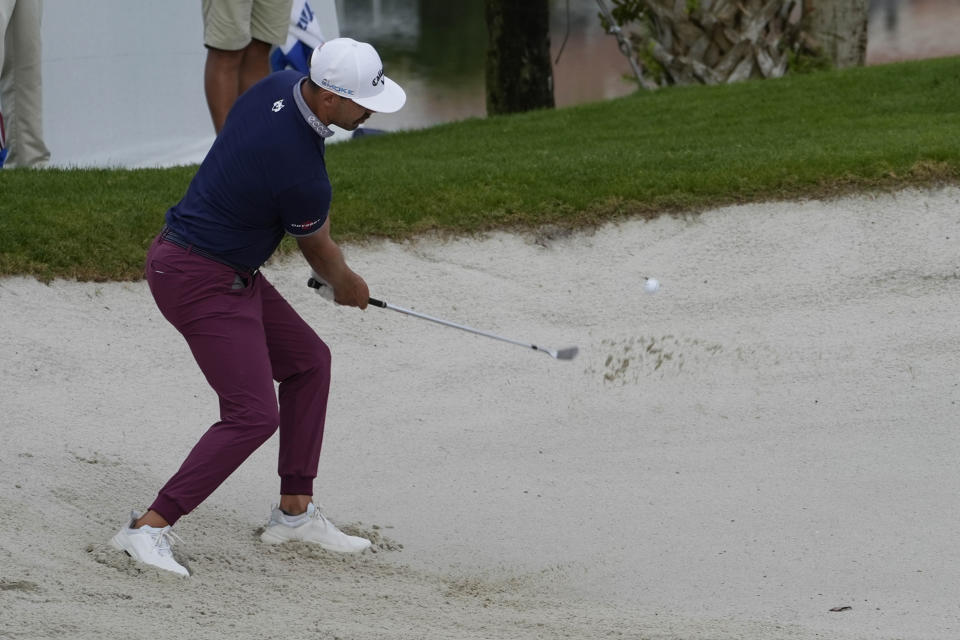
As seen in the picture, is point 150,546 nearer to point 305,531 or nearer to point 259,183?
point 305,531

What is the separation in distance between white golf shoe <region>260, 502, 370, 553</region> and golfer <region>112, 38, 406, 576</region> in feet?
1.83

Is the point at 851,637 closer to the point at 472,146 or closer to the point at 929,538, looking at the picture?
the point at 929,538

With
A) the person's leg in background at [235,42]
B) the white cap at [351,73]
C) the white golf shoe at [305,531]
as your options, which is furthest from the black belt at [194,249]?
the person's leg in background at [235,42]

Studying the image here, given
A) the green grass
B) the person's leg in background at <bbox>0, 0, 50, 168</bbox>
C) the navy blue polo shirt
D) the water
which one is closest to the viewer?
the navy blue polo shirt

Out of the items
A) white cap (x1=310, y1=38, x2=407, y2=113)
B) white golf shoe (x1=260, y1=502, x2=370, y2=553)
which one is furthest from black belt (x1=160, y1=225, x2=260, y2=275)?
white golf shoe (x1=260, y1=502, x2=370, y2=553)

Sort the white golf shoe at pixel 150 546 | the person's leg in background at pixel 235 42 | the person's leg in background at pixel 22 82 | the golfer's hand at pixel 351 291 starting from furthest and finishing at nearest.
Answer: the person's leg in background at pixel 22 82
the person's leg in background at pixel 235 42
the golfer's hand at pixel 351 291
the white golf shoe at pixel 150 546

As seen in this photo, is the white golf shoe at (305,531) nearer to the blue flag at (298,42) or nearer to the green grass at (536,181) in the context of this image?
the green grass at (536,181)

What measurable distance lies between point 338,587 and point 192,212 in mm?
1496

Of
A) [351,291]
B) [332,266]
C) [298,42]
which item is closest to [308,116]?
[332,266]

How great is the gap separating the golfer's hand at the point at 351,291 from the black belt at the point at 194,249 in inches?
14.6

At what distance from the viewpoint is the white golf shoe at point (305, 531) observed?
5617mm

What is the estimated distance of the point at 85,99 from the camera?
481 inches

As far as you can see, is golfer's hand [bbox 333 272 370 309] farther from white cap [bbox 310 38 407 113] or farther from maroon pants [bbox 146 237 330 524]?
white cap [bbox 310 38 407 113]

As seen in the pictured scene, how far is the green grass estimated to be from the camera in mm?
8141
